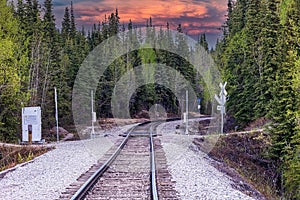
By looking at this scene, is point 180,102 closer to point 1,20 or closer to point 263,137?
point 1,20

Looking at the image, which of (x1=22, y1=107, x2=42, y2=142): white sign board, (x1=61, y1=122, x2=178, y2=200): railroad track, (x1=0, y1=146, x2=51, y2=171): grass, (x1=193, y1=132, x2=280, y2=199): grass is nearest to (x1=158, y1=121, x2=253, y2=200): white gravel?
(x1=61, y1=122, x2=178, y2=200): railroad track

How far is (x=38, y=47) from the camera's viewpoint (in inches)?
1439

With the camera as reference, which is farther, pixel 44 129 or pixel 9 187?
pixel 44 129

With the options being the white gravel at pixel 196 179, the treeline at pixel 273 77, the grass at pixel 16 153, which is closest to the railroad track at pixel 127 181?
the white gravel at pixel 196 179

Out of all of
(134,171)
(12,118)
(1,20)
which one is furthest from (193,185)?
(1,20)

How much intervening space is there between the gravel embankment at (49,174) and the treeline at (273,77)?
373 inches

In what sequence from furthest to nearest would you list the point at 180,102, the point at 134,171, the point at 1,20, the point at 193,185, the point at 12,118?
the point at 180,102 → the point at 1,20 → the point at 12,118 → the point at 134,171 → the point at 193,185

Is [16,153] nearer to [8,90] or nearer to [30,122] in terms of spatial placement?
[30,122]

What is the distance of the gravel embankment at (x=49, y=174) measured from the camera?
10.0 m

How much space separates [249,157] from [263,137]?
1839mm

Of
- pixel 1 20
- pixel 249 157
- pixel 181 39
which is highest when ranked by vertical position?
pixel 181 39

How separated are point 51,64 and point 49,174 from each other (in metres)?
30.9

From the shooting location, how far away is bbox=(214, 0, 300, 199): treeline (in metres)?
21.8

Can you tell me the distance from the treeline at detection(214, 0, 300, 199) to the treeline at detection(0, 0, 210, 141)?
15969 millimetres
